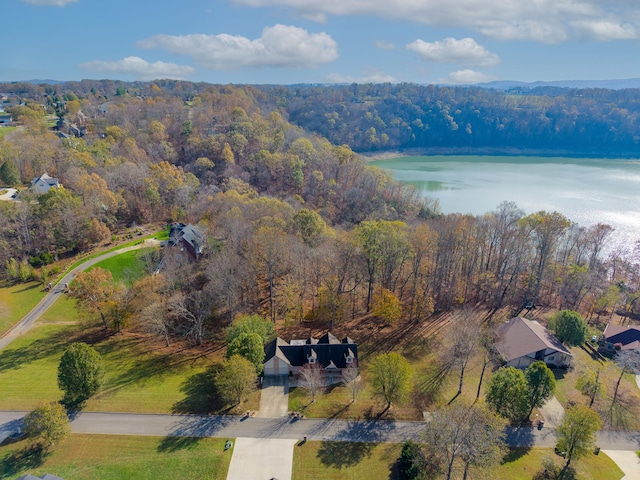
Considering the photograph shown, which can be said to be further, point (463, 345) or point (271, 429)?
point (463, 345)

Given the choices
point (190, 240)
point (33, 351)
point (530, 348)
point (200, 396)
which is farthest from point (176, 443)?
point (530, 348)

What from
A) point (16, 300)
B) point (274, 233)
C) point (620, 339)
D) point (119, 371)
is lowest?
point (119, 371)

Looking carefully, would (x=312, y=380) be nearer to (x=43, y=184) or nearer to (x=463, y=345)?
(x=463, y=345)

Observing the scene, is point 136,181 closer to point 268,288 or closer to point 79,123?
point 268,288

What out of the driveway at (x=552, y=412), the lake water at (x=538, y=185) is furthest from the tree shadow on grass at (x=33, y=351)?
the lake water at (x=538, y=185)

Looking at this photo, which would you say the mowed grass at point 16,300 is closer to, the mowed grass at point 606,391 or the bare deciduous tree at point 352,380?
the bare deciduous tree at point 352,380
